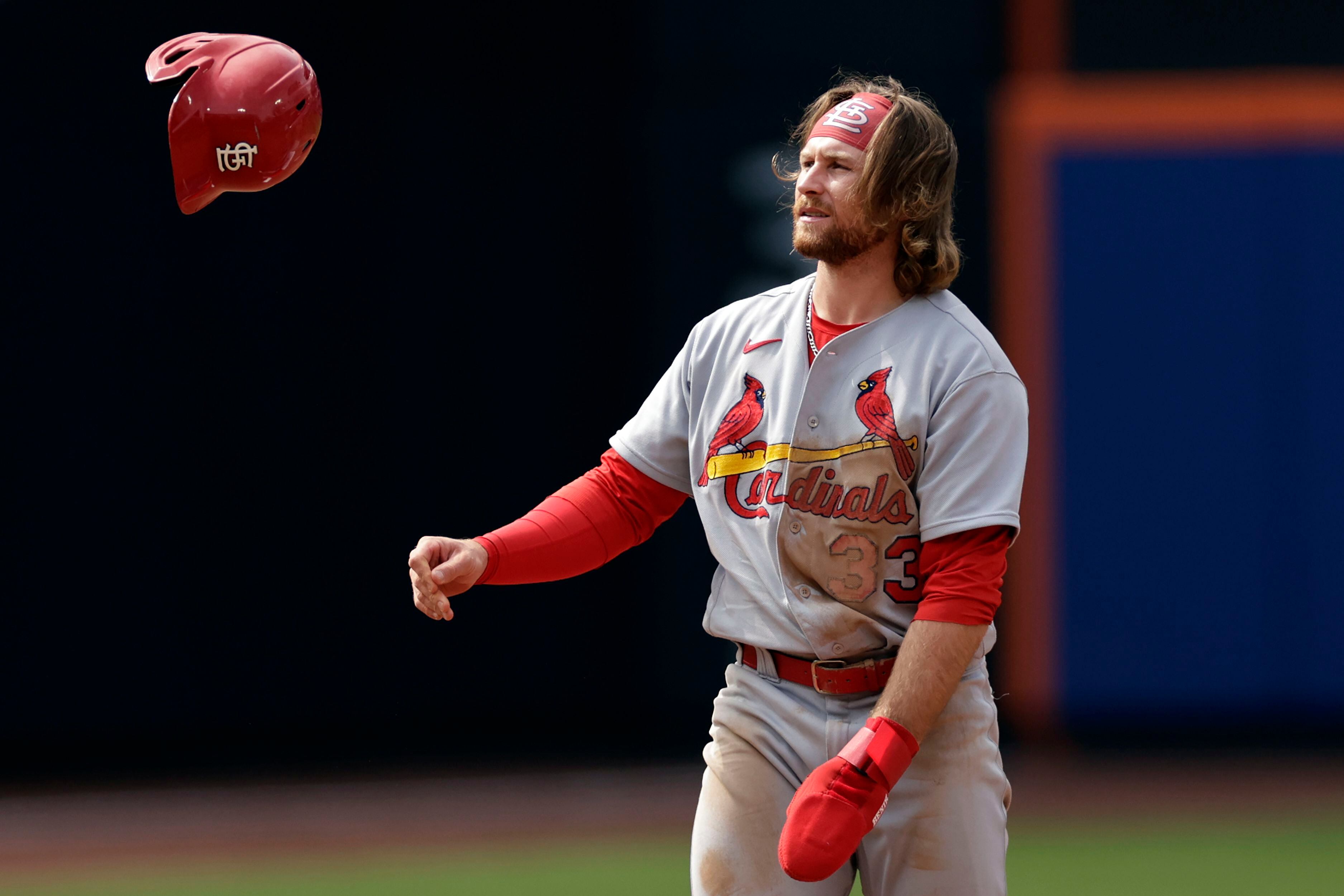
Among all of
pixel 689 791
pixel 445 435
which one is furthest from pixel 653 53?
pixel 689 791

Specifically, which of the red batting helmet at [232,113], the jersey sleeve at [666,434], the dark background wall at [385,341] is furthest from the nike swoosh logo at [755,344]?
the dark background wall at [385,341]

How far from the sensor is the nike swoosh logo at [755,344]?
10.1 ft

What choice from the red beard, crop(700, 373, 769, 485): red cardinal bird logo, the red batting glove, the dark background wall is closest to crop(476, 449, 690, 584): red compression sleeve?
crop(700, 373, 769, 485): red cardinal bird logo

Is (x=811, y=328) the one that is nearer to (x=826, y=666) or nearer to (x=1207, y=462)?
(x=826, y=666)

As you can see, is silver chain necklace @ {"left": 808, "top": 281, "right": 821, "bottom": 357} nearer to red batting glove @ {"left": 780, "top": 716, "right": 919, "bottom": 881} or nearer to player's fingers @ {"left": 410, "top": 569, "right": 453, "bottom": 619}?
red batting glove @ {"left": 780, "top": 716, "right": 919, "bottom": 881}

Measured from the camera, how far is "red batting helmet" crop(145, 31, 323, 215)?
3188mm

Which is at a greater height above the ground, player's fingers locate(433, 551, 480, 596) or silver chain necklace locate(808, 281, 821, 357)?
silver chain necklace locate(808, 281, 821, 357)

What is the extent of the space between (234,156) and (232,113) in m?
0.09

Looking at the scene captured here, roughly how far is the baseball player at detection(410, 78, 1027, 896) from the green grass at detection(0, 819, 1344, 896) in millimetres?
2754

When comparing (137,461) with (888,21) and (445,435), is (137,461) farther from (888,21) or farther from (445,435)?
(888,21)

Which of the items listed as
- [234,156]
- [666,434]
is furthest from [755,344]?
[234,156]

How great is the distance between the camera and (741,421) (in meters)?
3.04

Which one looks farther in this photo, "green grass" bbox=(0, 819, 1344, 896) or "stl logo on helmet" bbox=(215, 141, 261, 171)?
"green grass" bbox=(0, 819, 1344, 896)

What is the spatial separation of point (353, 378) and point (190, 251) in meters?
0.95
